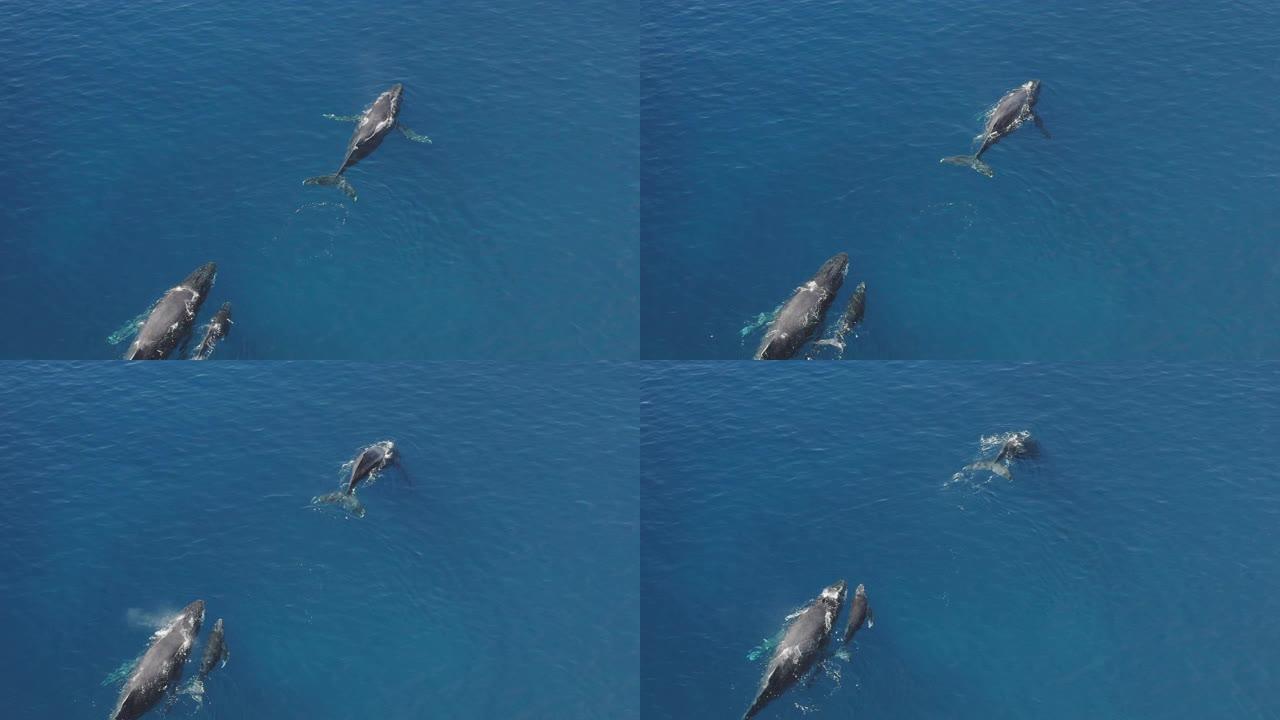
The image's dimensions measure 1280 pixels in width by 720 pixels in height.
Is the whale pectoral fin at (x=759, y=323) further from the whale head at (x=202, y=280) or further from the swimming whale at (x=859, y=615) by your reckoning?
the whale head at (x=202, y=280)

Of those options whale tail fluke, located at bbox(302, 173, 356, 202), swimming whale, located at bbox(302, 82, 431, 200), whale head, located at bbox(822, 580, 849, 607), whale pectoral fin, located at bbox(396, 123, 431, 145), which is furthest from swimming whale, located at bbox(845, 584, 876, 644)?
whale pectoral fin, located at bbox(396, 123, 431, 145)

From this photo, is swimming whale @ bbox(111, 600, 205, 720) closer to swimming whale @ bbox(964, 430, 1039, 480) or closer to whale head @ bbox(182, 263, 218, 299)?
whale head @ bbox(182, 263, 218, 299)

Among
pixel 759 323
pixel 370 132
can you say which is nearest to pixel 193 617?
pixel 370 132

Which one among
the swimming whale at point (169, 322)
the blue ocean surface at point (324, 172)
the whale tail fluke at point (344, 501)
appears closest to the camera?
the whale tail fluke at point (344, 501)

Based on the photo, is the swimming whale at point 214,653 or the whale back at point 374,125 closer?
the swimming whale at point 214,653

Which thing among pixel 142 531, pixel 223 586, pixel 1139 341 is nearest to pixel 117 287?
pixel 142 531

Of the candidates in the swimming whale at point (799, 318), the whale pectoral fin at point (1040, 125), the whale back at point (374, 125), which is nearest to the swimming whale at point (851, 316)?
the swimming whale at point (799, 318)
